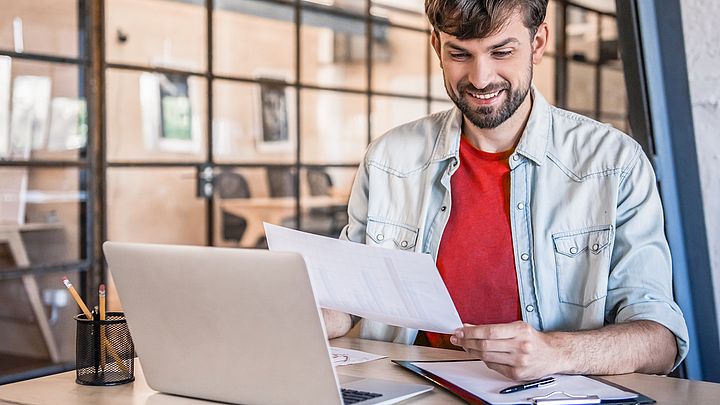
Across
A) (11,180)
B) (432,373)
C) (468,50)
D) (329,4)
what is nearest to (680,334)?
(432,373)

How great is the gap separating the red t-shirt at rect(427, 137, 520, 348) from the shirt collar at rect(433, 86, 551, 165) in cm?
4

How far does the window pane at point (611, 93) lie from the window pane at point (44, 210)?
14.2ft

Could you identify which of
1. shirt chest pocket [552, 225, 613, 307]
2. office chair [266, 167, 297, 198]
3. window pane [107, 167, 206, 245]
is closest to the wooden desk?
shirt chest pocket [552, 225, 613, 307]

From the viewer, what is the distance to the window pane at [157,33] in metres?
4.26

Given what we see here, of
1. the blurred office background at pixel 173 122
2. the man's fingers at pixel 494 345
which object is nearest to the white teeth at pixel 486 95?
the man's fingers at pixel 494 345

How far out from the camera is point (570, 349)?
4.94 ft

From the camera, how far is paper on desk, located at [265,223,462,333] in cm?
136

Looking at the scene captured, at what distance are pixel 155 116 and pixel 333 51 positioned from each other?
4.21 feet

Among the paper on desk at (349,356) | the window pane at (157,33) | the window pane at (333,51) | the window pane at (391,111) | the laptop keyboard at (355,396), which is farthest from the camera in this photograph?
the window pane at (391,111)

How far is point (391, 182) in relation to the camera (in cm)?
204

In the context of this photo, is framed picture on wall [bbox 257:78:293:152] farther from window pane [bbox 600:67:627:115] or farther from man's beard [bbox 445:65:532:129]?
man's beard [bbox 445:65:532:129]

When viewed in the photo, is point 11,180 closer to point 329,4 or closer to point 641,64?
point 329,4

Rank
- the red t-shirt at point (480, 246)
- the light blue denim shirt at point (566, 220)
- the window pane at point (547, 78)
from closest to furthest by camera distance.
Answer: the light blue denim shirt at point (566, 220) < the red t-shirt at point (480, 246) < the window pane at point (547, 78)

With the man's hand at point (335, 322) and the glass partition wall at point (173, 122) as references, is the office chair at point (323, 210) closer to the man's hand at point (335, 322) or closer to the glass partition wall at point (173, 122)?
the glass partition wall at point (173, 122)
